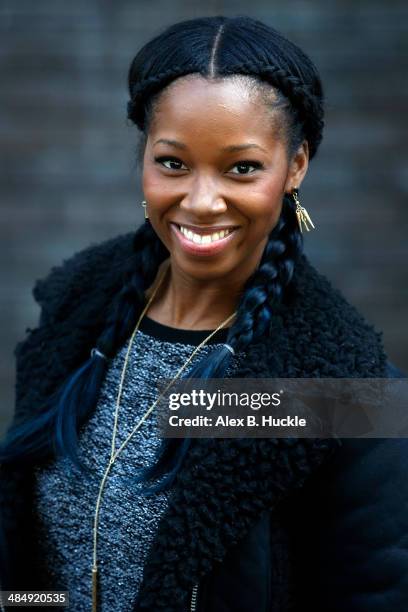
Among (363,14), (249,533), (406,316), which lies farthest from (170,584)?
(363,14)

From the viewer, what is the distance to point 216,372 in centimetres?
168

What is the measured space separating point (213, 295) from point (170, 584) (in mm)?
569

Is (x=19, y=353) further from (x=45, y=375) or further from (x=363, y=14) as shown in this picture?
(x=363, y=14)

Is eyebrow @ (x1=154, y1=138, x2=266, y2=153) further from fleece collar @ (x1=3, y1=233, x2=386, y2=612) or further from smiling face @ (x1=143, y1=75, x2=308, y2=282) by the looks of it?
fleece collar @ (x1=3, y1=233, x2=386, y2=612)

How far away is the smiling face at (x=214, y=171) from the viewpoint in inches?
60.1

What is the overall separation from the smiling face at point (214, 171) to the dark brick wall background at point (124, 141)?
7.62 ft

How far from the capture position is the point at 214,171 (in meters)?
1.56

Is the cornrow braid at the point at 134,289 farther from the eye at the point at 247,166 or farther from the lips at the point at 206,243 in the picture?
the eye at the point at 247,166

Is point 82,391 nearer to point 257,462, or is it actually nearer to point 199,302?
point 199,302

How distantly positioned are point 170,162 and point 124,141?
94.6 inches

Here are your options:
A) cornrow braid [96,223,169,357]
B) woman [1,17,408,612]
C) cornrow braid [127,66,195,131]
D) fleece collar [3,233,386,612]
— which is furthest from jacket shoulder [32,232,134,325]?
fleece collar [3,233,386,612]

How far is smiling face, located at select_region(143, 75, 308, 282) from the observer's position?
60.1 inches

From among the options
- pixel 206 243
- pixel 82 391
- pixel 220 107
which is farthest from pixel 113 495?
pixel 220 107

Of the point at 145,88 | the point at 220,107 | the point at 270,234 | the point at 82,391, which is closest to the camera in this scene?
the point at 220,107
